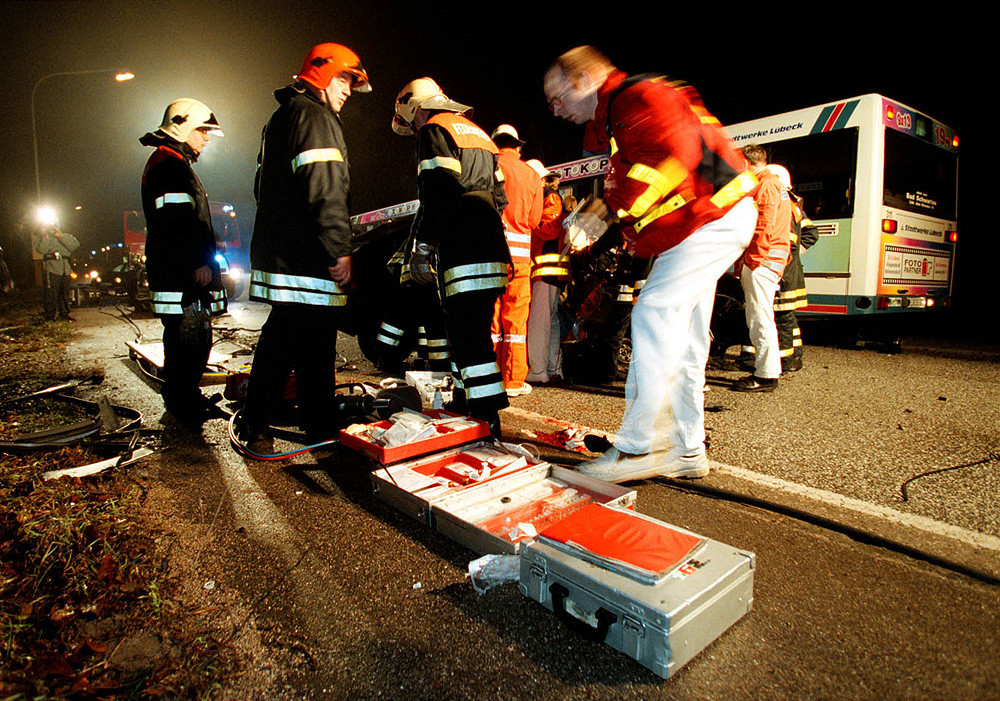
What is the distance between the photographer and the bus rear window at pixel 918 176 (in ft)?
23.3

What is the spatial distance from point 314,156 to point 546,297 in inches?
111

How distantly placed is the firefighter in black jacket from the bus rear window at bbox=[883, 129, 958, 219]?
722 cm

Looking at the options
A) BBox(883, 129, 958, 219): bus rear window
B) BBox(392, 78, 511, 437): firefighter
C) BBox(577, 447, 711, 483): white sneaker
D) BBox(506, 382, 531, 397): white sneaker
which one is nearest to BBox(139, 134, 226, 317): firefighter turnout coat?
BBox(392, 78, 511, 437): firefighter

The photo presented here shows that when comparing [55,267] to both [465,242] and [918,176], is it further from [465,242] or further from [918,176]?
[918,176]

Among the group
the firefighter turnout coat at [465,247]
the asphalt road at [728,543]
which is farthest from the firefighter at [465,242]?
the asphalt road at [728,543]

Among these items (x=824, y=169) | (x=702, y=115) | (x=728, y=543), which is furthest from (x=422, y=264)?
(x=824, y=169)

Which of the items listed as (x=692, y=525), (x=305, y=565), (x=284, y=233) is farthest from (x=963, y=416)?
(x=284, y=233)

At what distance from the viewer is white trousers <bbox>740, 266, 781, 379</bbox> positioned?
4754 mm

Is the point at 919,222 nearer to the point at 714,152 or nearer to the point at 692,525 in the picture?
the point at 714,152

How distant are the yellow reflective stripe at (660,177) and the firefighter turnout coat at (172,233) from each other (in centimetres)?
309

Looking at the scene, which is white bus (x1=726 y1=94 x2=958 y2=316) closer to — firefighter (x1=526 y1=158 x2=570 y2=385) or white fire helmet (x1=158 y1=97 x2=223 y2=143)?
firefighter (x1=526 y1=158 x2=570 y2=385)

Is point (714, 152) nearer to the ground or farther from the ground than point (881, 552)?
farther from the ground

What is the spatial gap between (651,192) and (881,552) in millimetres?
1668

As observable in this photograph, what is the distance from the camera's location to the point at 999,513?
2281 millimetres
